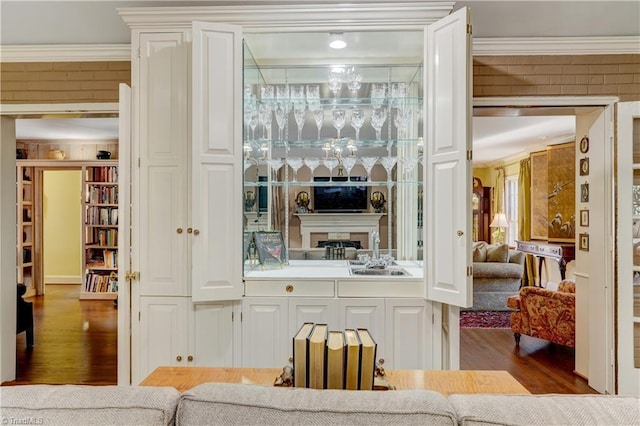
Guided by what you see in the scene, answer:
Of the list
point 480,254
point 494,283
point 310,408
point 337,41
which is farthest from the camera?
point 480,254

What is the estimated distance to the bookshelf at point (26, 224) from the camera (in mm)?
6934

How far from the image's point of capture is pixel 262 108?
10.5 feet

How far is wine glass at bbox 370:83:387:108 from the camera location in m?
3.17

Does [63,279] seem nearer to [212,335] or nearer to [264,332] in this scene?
[212,335]

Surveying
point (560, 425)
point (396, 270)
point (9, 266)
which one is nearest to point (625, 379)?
point (396, 270)

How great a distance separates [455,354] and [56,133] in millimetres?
6815

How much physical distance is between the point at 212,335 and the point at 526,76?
3.04 m

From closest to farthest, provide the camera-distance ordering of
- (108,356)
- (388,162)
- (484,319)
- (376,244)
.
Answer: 1. (388,162)
2. (376,244)
3. (108,356)
4. (484,319)

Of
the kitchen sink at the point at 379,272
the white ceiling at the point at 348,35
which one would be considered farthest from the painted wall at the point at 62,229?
the kitchen sink at the point at 379,272

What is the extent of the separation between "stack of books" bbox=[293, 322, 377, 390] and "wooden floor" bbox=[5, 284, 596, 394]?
8.90 feet

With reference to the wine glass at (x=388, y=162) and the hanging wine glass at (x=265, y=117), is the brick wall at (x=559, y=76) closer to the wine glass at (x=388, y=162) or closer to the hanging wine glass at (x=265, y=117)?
the wine glass at (x=388, y=162)

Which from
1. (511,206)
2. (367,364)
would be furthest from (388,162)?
(511,206)

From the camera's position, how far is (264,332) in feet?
9.04

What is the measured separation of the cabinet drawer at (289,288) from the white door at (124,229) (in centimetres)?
81
